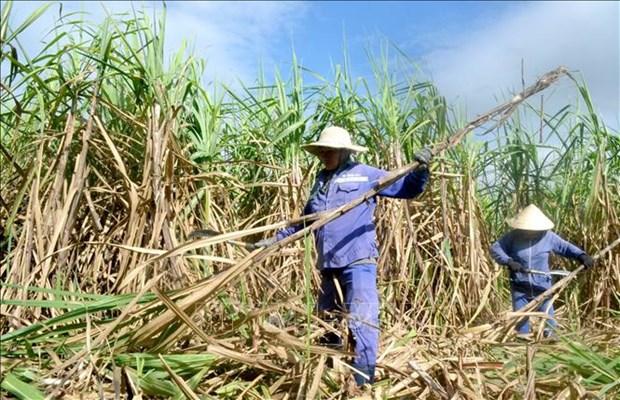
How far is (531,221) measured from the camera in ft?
16.8

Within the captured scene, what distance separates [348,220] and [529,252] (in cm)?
203

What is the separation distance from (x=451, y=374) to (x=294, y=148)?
8.01 ft

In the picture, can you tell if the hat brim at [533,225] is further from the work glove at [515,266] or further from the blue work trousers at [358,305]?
the blue work trousers at [358,305]

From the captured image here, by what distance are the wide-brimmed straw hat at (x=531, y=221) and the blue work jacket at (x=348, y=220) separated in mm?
1799

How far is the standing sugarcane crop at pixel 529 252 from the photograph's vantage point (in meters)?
5.05

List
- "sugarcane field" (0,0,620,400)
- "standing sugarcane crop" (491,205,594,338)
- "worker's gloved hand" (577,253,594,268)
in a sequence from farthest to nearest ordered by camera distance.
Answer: "standing sugarcane crop" (491,205,594,338), "worker's gloved hand" (577,253,594,268), "sugarcane field" (0,0,620,400)

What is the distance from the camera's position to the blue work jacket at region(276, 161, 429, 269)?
3537mm

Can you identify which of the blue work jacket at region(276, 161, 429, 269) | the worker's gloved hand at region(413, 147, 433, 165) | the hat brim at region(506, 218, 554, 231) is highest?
the worker's gloved hand at region(413, 147, 433, 165)

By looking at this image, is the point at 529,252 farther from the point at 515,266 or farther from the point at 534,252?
the point at 515,266

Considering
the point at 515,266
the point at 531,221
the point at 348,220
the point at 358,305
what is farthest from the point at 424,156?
the point at 531,221

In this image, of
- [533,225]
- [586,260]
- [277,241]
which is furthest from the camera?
[533,225]

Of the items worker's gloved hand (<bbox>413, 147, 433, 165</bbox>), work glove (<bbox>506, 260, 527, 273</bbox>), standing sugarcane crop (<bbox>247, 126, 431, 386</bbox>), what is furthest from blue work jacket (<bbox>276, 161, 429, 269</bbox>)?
work glove (<bbox>506, 260, 527, 273</bbox>)

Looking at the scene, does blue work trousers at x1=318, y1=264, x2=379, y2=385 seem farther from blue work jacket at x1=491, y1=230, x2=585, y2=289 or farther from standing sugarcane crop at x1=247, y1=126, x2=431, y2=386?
blue work jacket at x1=491, y1=230, x2=585, y2=289

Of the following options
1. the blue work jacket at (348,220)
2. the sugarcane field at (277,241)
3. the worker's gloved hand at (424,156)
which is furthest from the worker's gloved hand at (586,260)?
the worker's gloved hand at (424,156)
